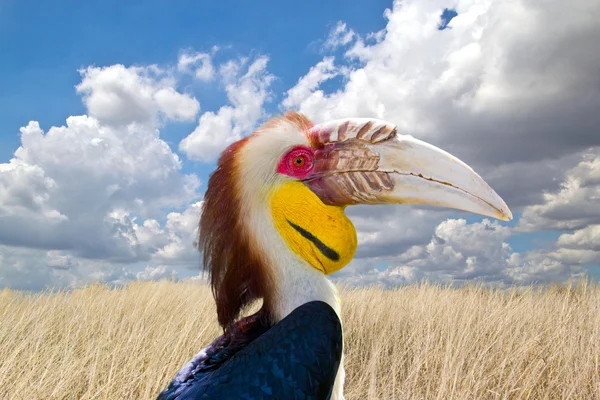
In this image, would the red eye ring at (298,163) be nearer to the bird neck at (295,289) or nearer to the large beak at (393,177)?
the large beak at (393,177)

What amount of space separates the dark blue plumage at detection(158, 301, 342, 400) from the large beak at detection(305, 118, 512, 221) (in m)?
0.79

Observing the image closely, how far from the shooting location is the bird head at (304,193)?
297 centimetres

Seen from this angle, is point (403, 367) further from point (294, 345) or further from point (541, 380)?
point (294, 345)

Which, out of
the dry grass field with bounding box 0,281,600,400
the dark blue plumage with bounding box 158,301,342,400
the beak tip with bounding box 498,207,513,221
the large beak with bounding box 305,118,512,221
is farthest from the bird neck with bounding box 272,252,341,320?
the dry grass field with bounding box 0,281,600,400

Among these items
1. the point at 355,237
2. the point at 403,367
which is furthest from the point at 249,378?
the point at 403,367

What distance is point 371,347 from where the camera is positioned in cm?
769

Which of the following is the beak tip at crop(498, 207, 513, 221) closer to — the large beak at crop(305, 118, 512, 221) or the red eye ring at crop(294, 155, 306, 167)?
the large beak at crop(305, 118, 512, 221)

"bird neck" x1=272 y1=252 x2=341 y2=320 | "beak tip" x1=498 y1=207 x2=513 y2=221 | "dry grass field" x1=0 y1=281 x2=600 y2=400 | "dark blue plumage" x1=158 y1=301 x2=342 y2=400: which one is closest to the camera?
"dark blue plumage" x1=158 y1=301 x2=342 y2=400

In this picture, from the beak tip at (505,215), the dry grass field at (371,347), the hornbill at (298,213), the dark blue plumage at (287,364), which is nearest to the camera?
the dark blue plumage at (287,364)

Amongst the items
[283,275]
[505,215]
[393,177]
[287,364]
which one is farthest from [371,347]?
[287,364]

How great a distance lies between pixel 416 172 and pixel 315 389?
1.47 meters

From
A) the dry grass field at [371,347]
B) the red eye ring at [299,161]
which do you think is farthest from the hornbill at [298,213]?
the dry grass field at [371,347]

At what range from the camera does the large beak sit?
10.4ft

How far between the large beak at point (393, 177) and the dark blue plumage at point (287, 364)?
2.58 ft
